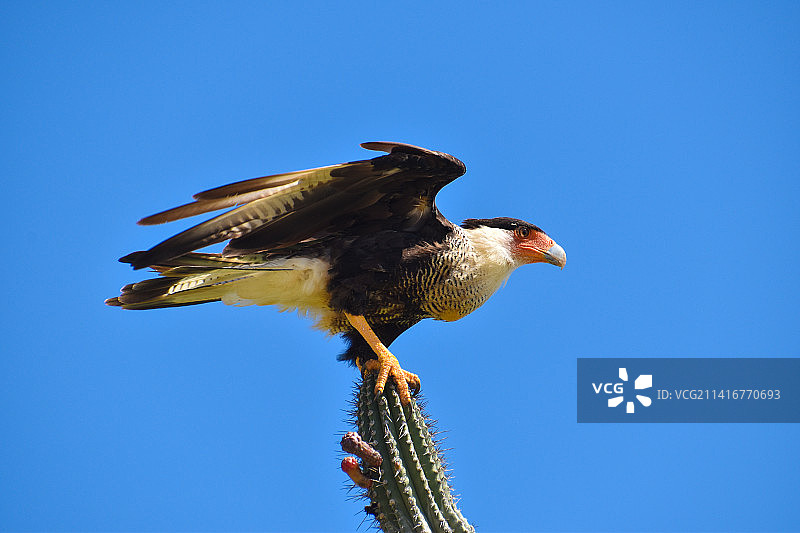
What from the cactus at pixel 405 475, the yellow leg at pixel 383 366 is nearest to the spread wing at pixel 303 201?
the yellow leg at pixel 383 366

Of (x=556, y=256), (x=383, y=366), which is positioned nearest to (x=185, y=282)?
(x=383, y=366)

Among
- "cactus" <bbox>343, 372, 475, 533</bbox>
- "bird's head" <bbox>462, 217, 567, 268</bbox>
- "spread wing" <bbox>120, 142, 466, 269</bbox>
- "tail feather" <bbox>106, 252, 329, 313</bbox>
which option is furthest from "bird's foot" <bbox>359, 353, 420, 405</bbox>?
"bird's head" <bbox>462, 217, 567, 268</bbox>

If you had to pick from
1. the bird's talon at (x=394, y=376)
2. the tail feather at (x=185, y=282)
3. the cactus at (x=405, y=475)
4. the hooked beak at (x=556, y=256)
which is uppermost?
the hooked beak at (x=556, y=256)

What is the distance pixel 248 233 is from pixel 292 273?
0.63 meters

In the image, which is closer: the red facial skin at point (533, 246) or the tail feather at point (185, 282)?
Answer: the tail feather at point (185, 282)

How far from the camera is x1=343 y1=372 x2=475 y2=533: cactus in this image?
3740 millimetres

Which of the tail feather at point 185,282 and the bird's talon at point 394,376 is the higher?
the tail feather at point 185,282

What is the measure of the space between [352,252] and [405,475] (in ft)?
6.08

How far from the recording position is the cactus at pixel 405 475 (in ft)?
12.3

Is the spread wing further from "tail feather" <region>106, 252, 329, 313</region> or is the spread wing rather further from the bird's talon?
the bird's talon

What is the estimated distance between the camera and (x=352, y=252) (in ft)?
17.4

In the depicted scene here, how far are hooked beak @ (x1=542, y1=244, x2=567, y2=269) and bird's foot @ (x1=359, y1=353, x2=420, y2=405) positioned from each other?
1656 mm

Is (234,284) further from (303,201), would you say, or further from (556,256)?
(556,256)

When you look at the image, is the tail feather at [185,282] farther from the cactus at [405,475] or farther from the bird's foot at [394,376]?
the cactus at [405,475]
